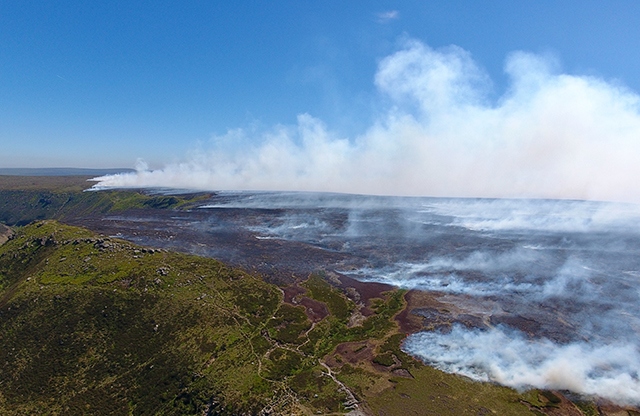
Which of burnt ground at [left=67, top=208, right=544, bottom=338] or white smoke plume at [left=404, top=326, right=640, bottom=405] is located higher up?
burnt ground at [left=67, top=208, right=544, bottom=338]

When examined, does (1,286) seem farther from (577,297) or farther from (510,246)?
(510,246)

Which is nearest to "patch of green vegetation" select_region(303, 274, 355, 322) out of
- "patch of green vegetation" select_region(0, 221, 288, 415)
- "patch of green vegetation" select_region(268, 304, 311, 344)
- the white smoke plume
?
"patch of green vegetation" select_region(268, 304, 311, 344)

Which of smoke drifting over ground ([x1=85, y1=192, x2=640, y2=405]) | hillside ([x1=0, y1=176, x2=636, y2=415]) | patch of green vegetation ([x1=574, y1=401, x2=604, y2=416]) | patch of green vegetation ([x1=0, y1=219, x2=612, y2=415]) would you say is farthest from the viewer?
smoke drifting over ground ([x1=85, y1=192, x2=640, y2=405])

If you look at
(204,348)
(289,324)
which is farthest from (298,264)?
(204,348)

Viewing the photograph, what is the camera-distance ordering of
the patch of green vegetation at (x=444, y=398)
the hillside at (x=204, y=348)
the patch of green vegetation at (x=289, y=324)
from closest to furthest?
the patch of green vegetation at (x=444, y=398)
the hillside at (x=204, y=348)
the patch of green vegetation at (x=289, y=324)

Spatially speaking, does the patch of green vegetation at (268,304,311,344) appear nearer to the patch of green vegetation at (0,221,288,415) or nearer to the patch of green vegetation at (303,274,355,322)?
the patch of green vegetation at (0,221,288,415)

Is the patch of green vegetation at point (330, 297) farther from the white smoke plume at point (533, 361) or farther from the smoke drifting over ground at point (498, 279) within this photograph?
the white smoke plume at point (533, 361)

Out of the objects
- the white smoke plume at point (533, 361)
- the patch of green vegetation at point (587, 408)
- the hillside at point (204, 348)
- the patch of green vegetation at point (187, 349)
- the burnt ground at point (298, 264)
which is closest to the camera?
the patch of green vegetation at point (587, 408)

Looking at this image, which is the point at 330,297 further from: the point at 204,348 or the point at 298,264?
the point at 204,348

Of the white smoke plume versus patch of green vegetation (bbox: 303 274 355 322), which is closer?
the white smoke plume

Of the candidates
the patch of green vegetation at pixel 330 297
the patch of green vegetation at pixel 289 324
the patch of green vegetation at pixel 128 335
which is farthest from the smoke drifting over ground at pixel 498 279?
the patch of green vegetation at pixel 128 335

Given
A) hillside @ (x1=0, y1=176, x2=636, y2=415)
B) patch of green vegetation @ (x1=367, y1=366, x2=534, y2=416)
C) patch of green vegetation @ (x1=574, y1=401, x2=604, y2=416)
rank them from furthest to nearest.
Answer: hillside @ (x1=0, y1=176, x2=636, y2=415) < patch of green vegetation @ (x1=367, y1=366, x2=534, y2=416) < patch of green vegetation @ (x1=574, y1=401, x2=604, y2=416)
